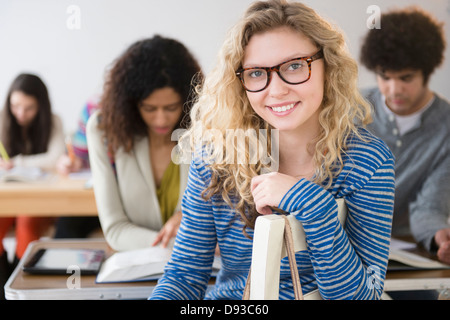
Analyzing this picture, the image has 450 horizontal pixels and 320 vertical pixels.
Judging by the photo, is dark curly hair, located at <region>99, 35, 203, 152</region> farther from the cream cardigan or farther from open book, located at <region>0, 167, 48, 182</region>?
open book, located at <region>0, 167, 48, 182</region>

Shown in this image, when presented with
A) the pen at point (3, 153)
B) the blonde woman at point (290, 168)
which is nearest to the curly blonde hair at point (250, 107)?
the blonde woman at point (290, 168)

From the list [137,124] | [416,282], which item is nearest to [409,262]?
[416,282]

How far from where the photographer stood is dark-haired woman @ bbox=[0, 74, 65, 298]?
6.51 ft

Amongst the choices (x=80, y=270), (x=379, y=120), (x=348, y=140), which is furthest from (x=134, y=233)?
(x=379, y=120)

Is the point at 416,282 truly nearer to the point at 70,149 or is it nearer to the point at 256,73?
the point at 256,73

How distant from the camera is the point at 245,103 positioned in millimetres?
1009

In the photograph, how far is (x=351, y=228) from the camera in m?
0.92

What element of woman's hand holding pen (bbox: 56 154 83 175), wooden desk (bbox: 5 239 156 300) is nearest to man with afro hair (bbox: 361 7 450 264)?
wooden desk (bbox: 5 239 156 300)

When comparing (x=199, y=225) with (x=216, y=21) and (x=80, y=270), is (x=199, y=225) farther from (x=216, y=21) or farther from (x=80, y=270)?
(x=216, y=21)

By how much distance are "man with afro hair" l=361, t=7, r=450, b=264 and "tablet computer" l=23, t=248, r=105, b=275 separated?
2.80ft

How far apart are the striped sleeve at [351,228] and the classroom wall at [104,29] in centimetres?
52

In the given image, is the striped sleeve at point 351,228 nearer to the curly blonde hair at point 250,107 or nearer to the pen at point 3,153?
the curly blonde hair at point 250,107

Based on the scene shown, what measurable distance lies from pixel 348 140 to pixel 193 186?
0.31m

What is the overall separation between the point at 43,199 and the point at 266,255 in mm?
1231
